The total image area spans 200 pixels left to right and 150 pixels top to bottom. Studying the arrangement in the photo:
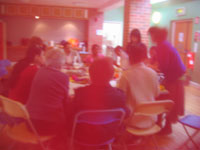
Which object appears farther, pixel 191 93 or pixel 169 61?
pixel 191 93

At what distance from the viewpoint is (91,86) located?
1972mm

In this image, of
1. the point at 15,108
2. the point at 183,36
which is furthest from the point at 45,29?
the point at 15,108

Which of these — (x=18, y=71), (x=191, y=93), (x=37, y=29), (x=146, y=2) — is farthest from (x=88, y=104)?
(x=37, y=29)

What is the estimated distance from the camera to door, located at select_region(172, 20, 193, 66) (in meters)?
7.50

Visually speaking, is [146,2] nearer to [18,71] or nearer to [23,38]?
[18,71]

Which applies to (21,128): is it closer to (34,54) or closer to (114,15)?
(34,54)

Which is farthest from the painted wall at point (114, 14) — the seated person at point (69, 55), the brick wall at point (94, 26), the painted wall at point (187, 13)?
the seated person at point (69, 55)

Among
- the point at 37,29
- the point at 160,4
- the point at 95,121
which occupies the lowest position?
the point at 95,121

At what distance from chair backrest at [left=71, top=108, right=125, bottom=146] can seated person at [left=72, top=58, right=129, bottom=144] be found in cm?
5

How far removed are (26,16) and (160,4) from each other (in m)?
5.29

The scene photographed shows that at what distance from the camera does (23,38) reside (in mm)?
9594

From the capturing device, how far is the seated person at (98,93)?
1.95m

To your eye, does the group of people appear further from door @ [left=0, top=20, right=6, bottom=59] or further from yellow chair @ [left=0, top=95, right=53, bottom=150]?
door @ [left=0, top=20, right=6, bottom=59]

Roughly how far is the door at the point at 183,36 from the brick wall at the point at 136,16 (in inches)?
98.3
